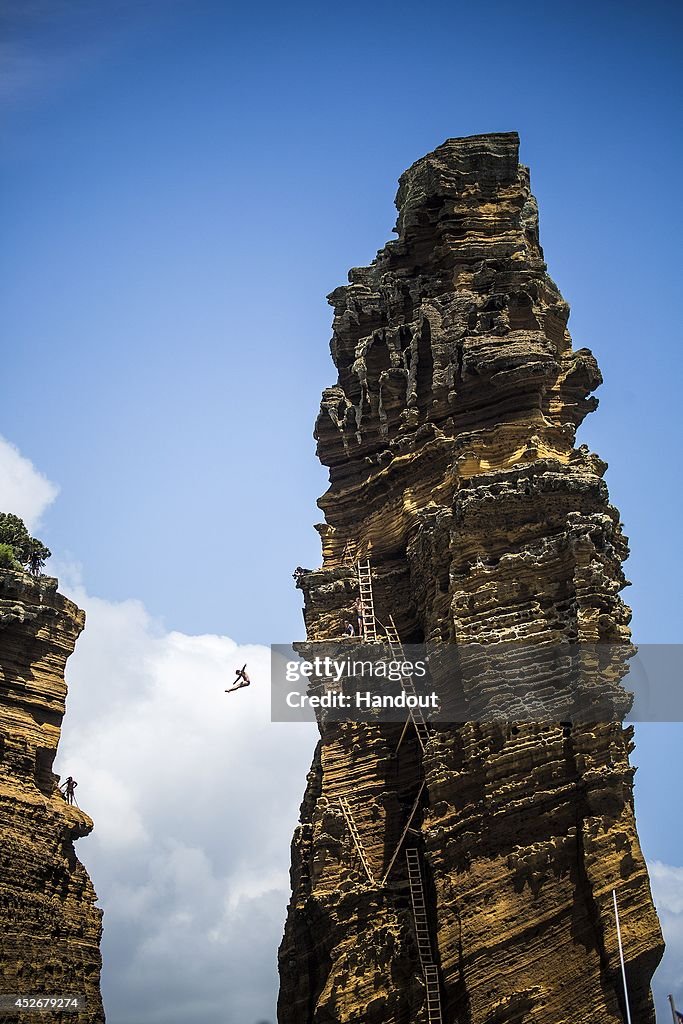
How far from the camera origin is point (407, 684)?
46.2m

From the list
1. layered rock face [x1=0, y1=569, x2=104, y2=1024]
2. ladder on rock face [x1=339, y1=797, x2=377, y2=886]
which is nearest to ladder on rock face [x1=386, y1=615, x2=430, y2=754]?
ladder on rock face [x1=339, y1=797, x2=377, y2=886]

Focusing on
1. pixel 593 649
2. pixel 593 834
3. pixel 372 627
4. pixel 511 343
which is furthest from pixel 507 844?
pixel 511 343

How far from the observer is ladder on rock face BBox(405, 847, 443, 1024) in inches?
1654

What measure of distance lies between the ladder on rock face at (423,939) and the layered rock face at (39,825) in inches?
311

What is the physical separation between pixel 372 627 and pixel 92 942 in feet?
35.2

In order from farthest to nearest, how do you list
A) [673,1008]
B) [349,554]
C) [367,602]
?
[349,554]
[367,602]
[673,1008]

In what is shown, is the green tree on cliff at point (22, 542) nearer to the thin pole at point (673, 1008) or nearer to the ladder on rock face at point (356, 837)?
the ladder on rock face at point (356, 837)

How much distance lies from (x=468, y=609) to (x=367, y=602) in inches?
222

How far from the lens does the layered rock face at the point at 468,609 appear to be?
39375 mm

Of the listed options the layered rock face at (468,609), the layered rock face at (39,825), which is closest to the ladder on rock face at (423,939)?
the layered rock face at (468,609)

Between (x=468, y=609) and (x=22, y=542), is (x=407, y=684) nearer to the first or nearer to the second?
(x=468, y=609)

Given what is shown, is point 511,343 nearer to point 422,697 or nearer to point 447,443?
point 447,443

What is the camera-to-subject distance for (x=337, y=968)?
142ft

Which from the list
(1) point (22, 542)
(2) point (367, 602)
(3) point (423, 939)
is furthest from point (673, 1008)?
(1) point (22, 542)
